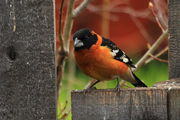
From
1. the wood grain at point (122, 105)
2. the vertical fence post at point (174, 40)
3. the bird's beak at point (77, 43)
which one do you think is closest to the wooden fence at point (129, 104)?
the wood grain at point (122, 105)

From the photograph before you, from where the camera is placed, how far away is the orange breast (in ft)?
11.9

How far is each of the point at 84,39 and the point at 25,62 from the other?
1.15 m

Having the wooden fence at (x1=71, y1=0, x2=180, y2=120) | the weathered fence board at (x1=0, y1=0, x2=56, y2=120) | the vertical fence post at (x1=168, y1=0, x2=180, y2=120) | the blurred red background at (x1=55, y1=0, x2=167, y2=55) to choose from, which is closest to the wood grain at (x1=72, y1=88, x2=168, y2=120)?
the wooden fence at (x1=71, y1=0, x2=180, y2=120)

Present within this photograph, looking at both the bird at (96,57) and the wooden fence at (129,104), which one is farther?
the bird at (96,57)

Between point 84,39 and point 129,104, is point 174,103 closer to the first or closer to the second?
point 129,104

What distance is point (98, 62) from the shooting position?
142 inches

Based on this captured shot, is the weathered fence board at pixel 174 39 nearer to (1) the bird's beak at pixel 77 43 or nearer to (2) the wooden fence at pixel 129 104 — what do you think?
(1) the bird's beak at pixel 77 43

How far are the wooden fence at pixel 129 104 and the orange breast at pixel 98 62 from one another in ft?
3.12

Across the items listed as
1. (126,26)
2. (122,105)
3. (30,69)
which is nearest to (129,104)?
(122,105)

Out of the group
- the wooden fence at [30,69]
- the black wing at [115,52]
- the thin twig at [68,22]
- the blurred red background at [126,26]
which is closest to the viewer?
the wooden fence at [30,69]

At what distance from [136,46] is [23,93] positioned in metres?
6.57

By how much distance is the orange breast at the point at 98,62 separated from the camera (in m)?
3.62

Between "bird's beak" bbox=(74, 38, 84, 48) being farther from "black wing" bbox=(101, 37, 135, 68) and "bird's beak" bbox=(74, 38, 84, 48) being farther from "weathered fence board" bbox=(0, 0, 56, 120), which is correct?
"weathered fence board" bbox=(0, 0, 56, 120)

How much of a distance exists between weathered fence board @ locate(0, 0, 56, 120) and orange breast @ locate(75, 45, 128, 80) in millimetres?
1082
